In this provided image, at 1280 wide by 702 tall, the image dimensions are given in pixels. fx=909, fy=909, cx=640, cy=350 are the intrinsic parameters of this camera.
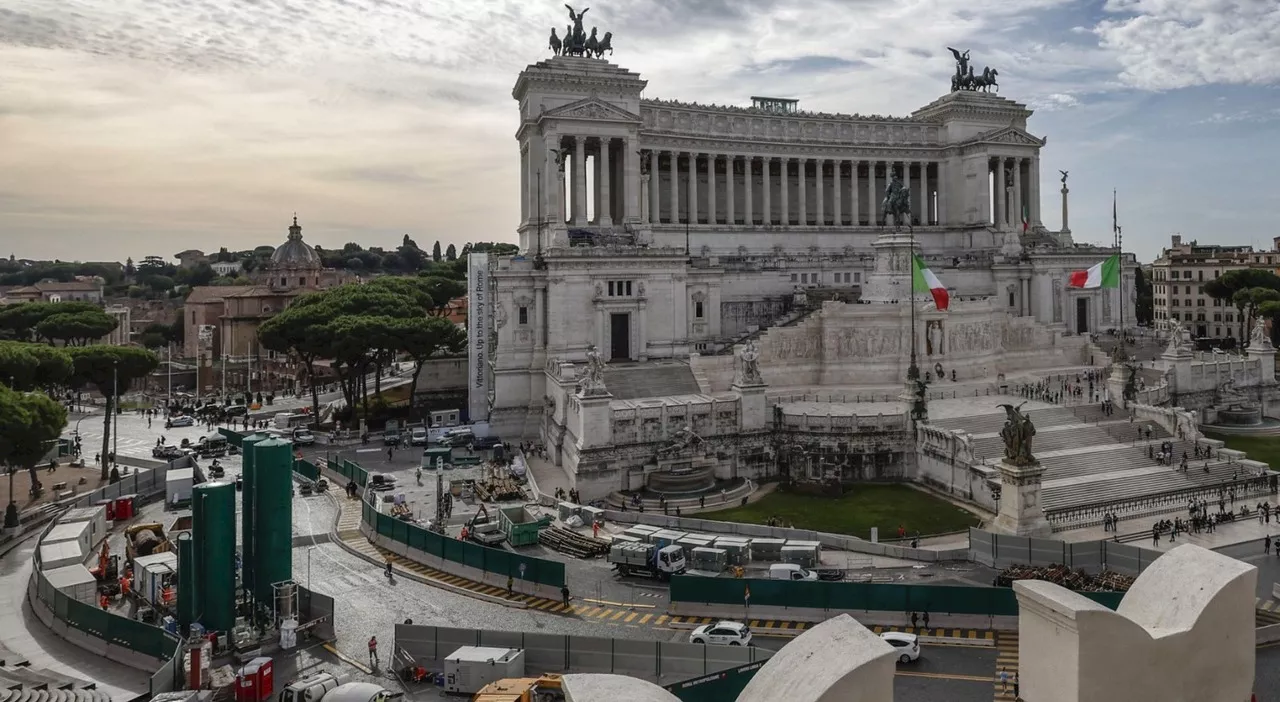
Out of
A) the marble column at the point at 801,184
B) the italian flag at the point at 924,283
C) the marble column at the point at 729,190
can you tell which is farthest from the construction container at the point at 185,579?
the marble column at the point at 801,184

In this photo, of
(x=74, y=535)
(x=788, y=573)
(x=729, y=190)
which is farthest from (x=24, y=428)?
(x=729, y=190)

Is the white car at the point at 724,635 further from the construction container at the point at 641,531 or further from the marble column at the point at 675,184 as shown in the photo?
the marble column at the point at 675,184

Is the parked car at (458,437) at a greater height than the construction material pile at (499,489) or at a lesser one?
greater

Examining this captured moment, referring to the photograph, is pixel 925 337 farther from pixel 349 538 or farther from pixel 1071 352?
pixel 349 538

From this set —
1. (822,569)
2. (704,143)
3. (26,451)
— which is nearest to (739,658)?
(822,569)

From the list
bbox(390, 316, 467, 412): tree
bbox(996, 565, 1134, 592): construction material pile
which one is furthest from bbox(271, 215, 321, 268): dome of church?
bbox(996, 565, 1134, 592): construction material pile

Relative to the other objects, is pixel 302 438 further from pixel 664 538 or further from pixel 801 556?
pixel 801 556
